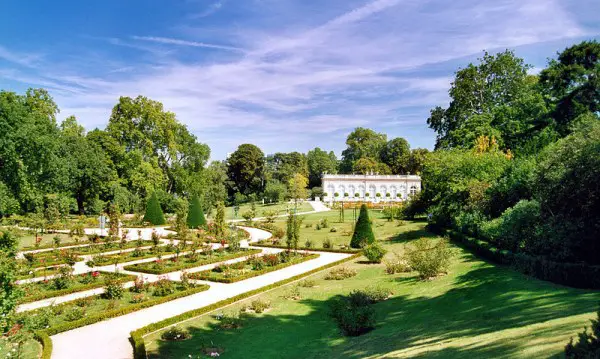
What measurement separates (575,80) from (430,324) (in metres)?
26.3

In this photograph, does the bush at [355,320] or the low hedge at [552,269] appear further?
the low hedge at [552,269]

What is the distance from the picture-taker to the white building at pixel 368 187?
211 feet

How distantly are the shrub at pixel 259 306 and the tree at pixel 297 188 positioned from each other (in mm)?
49427

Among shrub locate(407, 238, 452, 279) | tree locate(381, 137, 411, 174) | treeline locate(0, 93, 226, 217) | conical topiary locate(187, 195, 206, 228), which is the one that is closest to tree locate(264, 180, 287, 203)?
treeline locate(0, 93, 226, 217)

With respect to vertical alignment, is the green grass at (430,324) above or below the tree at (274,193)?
below

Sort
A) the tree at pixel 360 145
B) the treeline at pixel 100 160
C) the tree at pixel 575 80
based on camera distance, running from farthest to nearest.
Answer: the tree at pixel 360 145 < the treeline at pixel 100 160 < the tree at pixel 575 80

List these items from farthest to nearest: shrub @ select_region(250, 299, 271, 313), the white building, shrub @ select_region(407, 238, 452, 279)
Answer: the white building < shrub @ select_region(407, 238, 452, 279) < shrub @ select_region(250, 299, 271, 313)

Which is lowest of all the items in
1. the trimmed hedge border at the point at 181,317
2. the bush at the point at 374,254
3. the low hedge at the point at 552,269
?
the trimmed hedge border at the point at 181,317

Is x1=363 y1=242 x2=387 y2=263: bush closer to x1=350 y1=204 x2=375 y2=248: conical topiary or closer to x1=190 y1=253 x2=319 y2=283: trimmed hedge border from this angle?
x1=190 y1=253 x2=319 y2=283: trimmed hedge border

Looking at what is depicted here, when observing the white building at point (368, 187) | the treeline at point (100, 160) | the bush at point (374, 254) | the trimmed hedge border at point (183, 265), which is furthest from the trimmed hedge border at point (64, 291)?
the white building at point (368, 187)

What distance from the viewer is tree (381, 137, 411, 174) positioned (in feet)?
250

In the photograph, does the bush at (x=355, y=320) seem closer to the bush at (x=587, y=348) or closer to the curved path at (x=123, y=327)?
the curved path at (x=123, y=327)

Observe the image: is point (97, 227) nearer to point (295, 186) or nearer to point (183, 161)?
point (183, 161)

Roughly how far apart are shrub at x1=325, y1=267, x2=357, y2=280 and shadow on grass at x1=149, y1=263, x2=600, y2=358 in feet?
12.2
